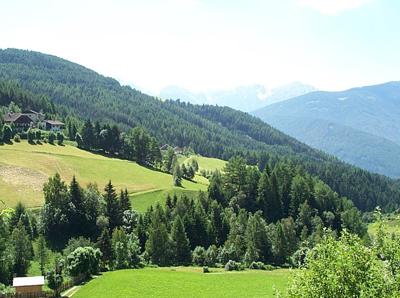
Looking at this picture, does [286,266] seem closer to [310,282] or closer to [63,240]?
[63,240]

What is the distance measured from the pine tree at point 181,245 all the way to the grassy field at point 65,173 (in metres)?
23.7

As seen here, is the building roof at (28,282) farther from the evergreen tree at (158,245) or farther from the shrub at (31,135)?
the shrub at (31,135)

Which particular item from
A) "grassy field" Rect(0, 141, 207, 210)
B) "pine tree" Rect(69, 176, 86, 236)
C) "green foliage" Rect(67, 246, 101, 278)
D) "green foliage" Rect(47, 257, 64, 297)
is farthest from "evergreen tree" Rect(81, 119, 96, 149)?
"green foliage" Rect(47, 257, 64, 297)

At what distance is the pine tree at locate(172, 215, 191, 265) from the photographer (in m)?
108

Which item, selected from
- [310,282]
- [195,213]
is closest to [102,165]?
[195,213]

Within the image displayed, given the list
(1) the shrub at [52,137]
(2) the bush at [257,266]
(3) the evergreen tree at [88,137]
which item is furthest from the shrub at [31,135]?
(2) the bush at [257,266]

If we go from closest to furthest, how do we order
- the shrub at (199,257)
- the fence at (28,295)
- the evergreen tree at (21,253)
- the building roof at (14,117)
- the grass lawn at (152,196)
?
the fence at (28,295) < the evergreen tree at (21,253) < the shrub at (199,257) < the grass lawn at (152,196) < the building roof at (14,117)

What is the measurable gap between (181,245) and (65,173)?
52.9 m

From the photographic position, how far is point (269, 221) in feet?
456

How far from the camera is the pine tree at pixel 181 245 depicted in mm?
108500

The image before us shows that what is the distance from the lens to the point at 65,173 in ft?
471

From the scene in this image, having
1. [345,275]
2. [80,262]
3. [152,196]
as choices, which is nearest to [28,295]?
[80,262]

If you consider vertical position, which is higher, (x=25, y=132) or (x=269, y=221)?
(x=25, y=132)

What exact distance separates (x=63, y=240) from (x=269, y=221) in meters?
61.4
